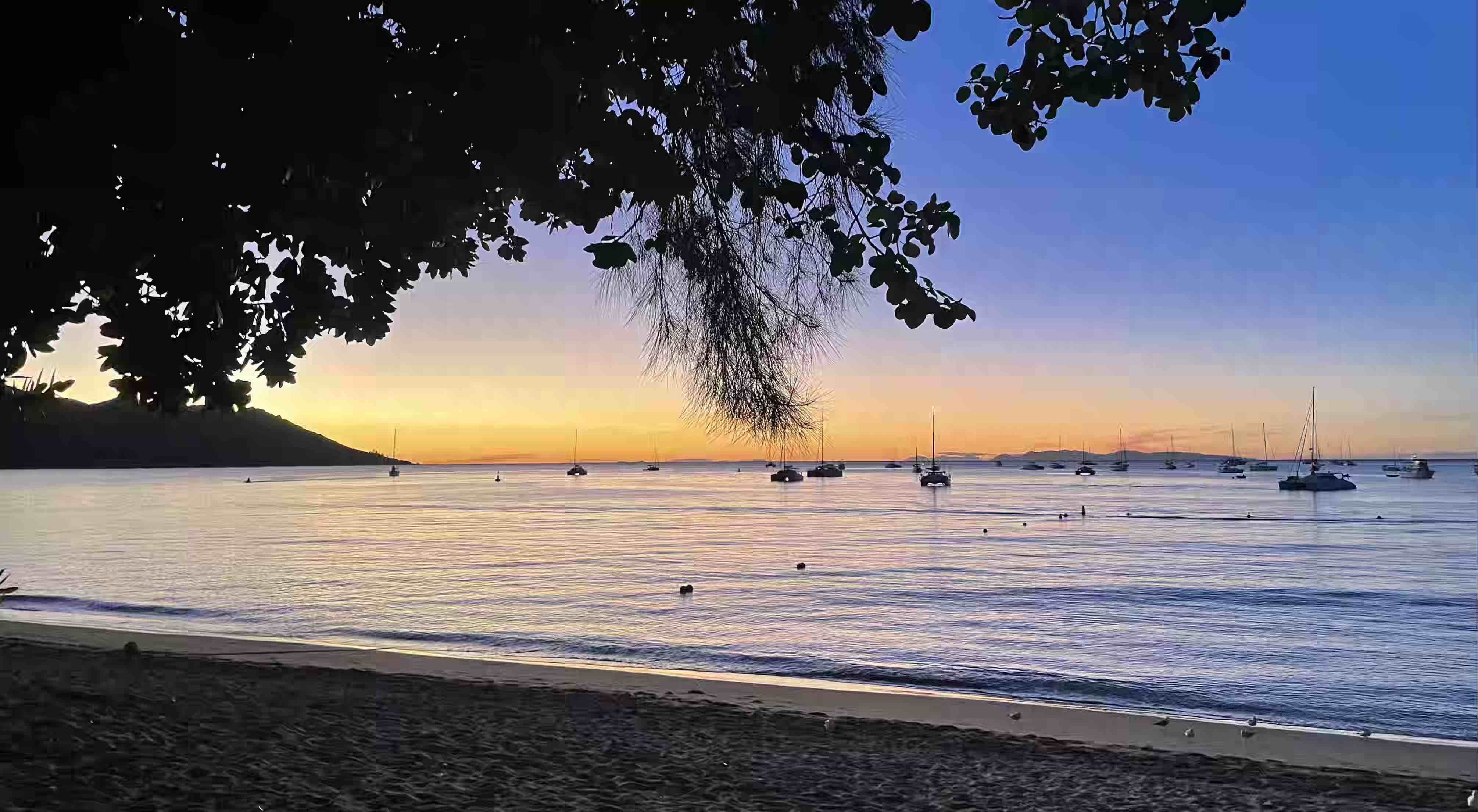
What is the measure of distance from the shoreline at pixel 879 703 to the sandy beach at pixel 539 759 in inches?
18.7

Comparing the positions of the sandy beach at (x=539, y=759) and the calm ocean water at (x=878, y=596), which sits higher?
the sandy beach at (x=539, y=759)

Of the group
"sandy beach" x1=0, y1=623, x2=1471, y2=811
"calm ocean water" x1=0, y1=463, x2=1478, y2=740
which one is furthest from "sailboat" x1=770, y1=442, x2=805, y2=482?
"sandy beach" x1=0, y1=623, x2=1471, y2=811

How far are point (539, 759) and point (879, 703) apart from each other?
5.61 meters

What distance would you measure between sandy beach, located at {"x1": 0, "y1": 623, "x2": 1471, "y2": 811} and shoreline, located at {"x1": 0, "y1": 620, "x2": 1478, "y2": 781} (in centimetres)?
48

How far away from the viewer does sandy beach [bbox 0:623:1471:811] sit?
21.1 ft

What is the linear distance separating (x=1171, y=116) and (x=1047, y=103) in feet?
1.78

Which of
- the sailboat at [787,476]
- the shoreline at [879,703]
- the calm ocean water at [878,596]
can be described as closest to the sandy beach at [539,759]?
the shoreline at [879,703]

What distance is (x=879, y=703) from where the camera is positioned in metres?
12.0

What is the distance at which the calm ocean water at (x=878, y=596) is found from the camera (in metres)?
16.0

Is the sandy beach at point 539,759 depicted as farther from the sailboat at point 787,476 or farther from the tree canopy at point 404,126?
the sailboat at point 787,476

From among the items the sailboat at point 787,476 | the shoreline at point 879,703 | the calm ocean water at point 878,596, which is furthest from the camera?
the sailboat at point 787,476

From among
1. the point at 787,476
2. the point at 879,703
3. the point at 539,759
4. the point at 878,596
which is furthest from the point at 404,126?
the point at 787,476

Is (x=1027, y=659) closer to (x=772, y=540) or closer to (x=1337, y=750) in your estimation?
(x=1337, y=750)

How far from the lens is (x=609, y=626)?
20.3 m
